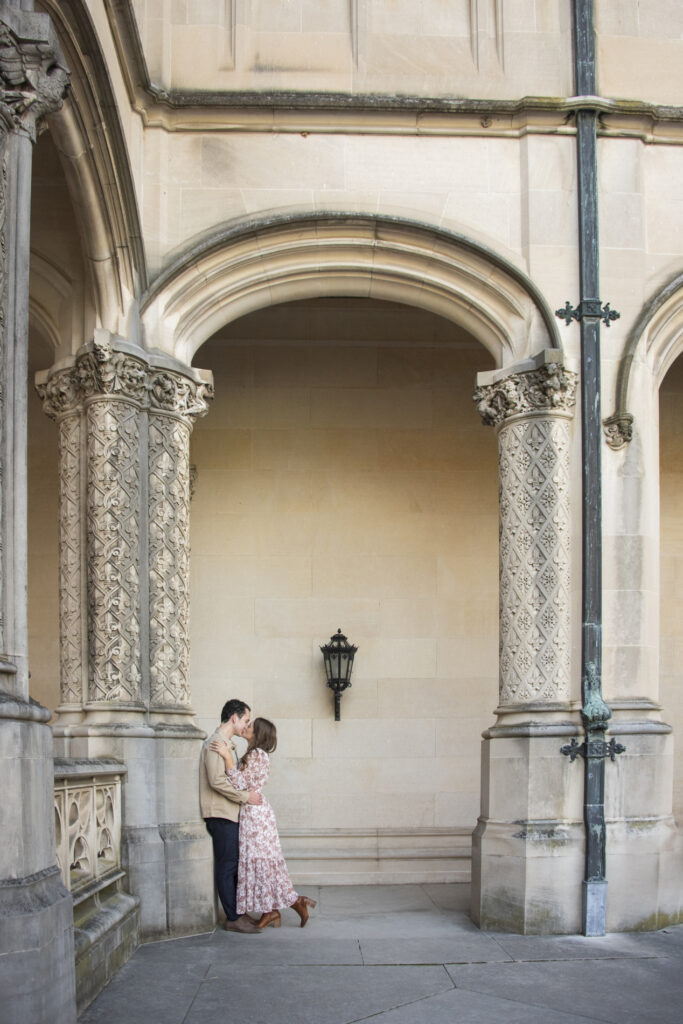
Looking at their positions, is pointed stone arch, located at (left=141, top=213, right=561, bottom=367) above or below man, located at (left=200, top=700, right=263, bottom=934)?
above

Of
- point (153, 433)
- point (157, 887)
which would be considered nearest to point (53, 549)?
point (153, 433)

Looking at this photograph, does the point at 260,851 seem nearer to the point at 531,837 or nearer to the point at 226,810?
the point at 226,810

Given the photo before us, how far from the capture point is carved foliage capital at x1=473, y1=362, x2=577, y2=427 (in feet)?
25.7


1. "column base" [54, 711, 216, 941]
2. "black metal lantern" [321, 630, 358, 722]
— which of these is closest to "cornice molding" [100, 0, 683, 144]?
"black metal lantern" [321, 630, 358, 722]

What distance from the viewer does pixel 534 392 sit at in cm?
789

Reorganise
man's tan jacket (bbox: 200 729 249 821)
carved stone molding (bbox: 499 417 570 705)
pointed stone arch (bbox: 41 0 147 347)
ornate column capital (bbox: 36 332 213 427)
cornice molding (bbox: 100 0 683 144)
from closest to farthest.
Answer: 1. pointed stone arch (bbox: 41 0 147 347)
2. man's tan jacket (bbox: 200 729 249 821)
3. ornate column capital (bbox: 36 332 213 427)
4. carved stone molding (bbox: 499 417 570 705)
5. cornice molding (bbox: 100 0 683 144)

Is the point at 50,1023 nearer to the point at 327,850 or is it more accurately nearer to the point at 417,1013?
the point at 417,1013

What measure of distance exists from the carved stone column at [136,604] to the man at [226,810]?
0.09 metres

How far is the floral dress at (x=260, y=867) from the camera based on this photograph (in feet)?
23.7

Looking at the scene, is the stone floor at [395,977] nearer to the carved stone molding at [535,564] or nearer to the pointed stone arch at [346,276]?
Answer: the carved stone molding at [535,564]

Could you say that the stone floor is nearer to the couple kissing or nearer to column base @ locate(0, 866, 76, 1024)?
the couple kissing

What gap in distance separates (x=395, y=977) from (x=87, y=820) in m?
1.72

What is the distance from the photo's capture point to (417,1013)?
5.32 metres

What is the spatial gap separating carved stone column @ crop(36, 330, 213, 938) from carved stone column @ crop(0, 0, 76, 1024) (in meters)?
2.46
